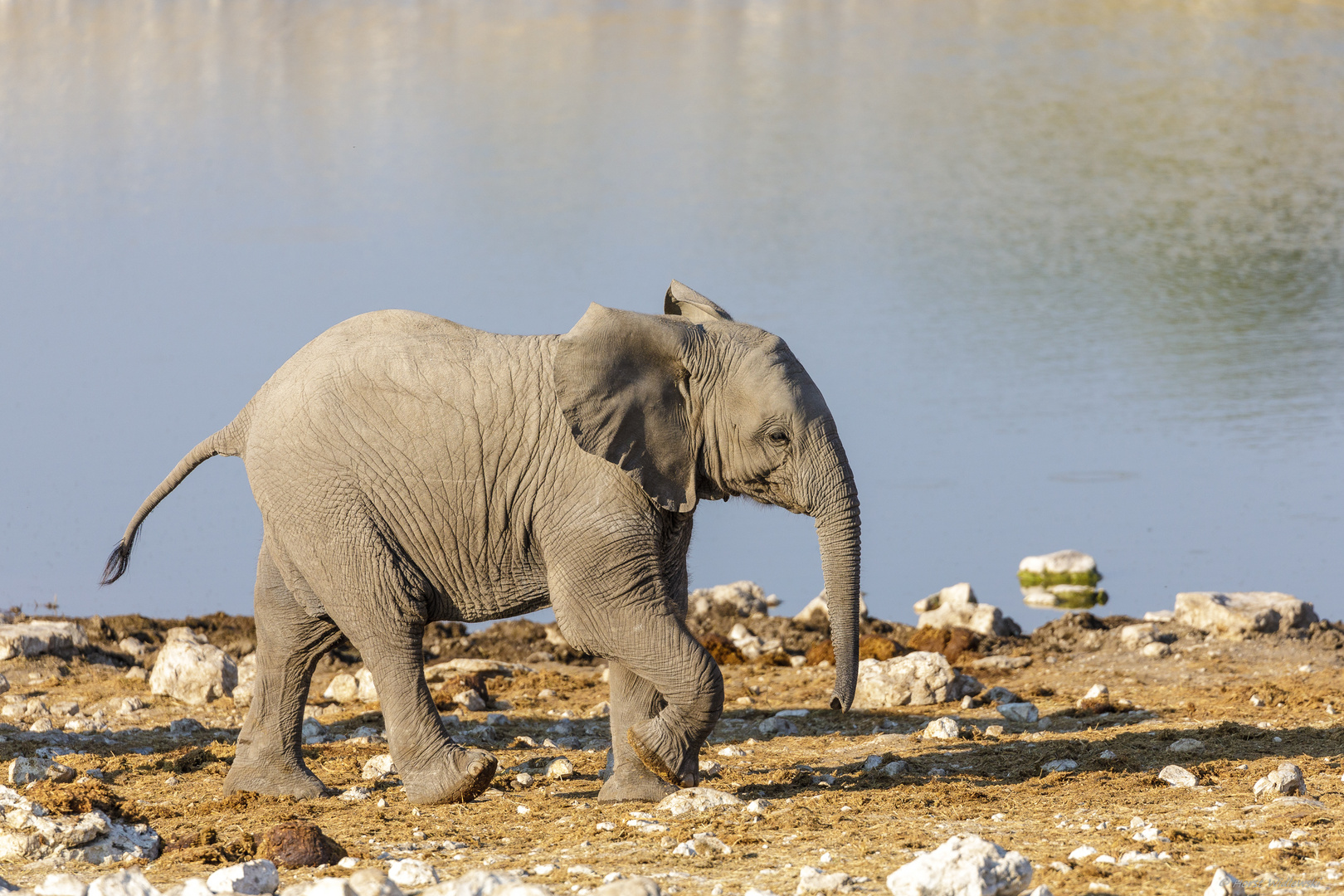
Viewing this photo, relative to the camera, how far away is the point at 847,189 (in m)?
39.2

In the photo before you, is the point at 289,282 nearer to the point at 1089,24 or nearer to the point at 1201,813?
the point at 1201,813

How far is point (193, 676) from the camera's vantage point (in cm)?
1025

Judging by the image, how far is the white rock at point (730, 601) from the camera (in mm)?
12523

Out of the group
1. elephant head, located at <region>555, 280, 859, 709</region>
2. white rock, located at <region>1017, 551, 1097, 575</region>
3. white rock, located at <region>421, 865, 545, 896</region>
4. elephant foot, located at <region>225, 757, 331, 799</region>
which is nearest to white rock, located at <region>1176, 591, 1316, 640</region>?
white rock, located at <region>1017, 551, 1097, 575</region>

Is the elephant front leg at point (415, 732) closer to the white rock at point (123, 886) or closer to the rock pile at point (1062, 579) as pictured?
the white rock at point (123, 886)

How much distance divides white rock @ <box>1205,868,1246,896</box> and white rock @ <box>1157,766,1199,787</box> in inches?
82.9

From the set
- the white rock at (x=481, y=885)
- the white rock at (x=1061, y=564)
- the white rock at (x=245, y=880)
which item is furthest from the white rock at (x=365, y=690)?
the white rock at (x=1061, y=564)

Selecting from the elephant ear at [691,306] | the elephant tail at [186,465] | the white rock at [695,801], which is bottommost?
the white rock at [695,801]

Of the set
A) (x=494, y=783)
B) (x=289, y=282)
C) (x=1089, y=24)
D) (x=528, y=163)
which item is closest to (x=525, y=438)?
(x=494, y=783)

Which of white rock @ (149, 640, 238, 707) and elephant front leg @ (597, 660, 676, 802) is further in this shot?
white rock @ (149, 640, 238, 707)

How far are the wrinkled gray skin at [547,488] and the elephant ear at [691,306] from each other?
22cm

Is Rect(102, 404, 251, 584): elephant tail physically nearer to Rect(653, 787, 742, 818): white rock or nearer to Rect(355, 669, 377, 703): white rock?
Rect(355, 669, 377, 703): white rock

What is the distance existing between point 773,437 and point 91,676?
19.1ft

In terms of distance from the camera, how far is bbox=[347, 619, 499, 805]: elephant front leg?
7.30m
